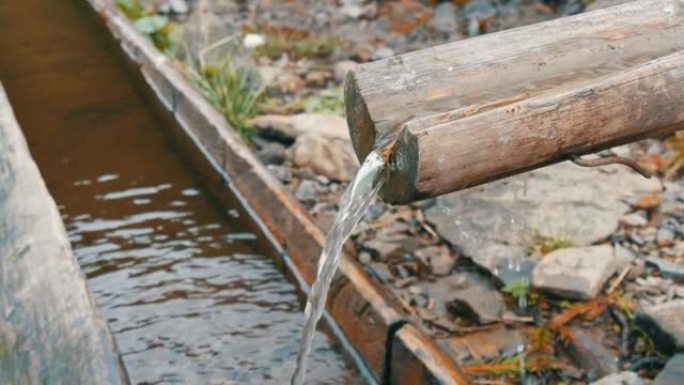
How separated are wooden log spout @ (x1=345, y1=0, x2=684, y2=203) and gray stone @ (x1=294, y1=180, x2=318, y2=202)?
Result: 75.2 inches

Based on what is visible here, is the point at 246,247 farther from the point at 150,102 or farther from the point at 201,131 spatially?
the point at 150,102

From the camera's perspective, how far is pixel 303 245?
10.9 feet

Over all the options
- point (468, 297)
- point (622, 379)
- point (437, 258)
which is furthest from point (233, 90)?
point (622, 379)

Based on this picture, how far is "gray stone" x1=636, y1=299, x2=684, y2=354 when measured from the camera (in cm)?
287

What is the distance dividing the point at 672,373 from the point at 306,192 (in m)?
1.85

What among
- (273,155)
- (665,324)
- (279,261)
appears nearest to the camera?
(665,324)

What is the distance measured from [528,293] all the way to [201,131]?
5.46 feet

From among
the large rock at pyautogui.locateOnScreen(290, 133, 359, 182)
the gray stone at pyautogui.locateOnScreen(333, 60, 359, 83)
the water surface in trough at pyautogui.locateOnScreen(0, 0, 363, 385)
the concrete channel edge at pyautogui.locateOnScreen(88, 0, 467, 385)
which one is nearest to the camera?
the concrete channel edge at pyautogui.locateOnScreen(88, 0, 467, 385)

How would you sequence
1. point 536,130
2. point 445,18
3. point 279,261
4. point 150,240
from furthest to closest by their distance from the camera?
1. point 445,18
2. point 150,240
3. point 279,261
4. point 536,130

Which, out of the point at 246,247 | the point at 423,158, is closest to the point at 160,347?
the point at 246,247

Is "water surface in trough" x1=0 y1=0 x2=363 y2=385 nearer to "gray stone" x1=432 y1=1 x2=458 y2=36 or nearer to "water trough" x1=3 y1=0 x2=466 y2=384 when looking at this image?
"water trough" x1=3 y1=0 x2=466 y2=384

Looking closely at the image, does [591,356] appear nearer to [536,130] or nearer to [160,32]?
[536,130]

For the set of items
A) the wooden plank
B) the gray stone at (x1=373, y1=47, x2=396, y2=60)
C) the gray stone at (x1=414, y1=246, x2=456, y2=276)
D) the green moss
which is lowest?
the gray stone at (x1=414, y1=246, x2=456, y2=276)

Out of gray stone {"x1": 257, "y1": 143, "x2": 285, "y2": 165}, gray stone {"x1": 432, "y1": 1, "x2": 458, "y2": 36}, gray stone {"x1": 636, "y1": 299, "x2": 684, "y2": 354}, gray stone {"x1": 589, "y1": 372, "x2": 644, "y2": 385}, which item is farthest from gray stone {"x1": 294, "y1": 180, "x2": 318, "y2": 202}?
gray stone {"x1": 432, "y1": 1, "x2": 458, "y2": 36}
